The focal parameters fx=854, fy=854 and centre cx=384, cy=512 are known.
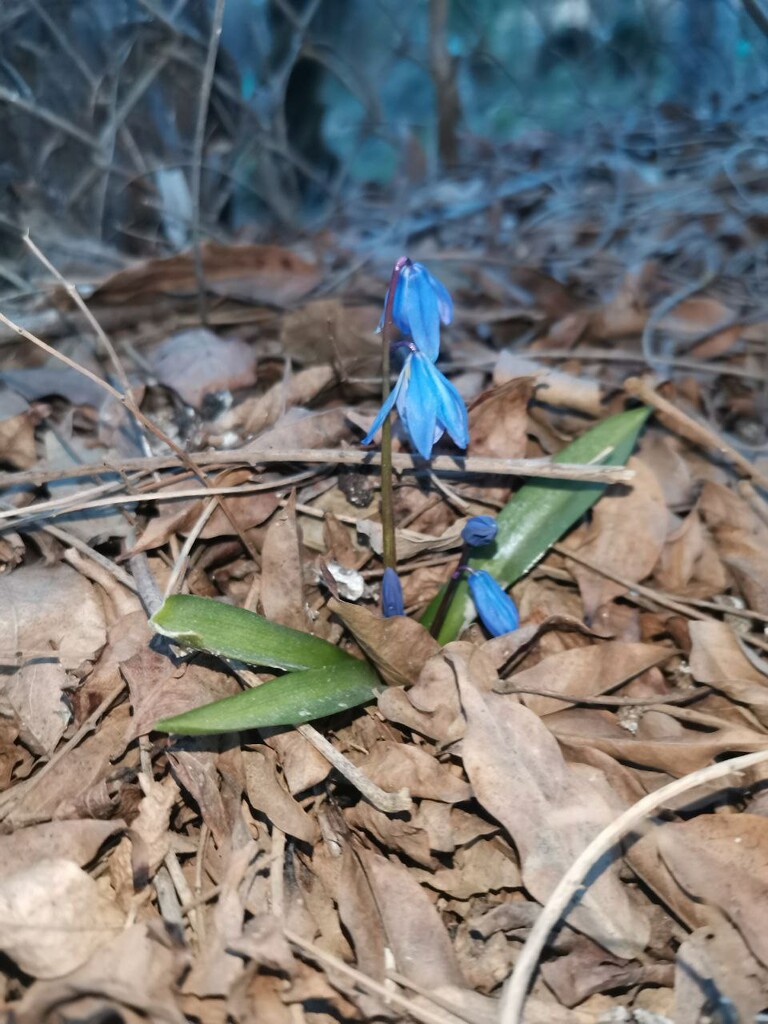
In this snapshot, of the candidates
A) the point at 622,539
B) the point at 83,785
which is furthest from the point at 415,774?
the point at 622,539

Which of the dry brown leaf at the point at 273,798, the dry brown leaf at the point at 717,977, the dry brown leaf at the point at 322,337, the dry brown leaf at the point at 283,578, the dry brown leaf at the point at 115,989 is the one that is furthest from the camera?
the dry brown leaf at the point at 322,337

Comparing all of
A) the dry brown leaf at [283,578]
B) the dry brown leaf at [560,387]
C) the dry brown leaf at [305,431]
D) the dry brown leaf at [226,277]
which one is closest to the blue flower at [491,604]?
the dry brown leaf at [283,578]

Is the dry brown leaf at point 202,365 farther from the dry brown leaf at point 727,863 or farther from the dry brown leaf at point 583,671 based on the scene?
the dry brown leaf at point 727,863

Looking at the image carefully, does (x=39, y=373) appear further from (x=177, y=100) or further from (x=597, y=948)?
(x=597, y=948)

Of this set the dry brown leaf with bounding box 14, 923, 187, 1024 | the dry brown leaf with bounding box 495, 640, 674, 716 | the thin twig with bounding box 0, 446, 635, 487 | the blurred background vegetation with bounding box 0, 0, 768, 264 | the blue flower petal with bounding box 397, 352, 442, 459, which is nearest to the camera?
the dry brown leaf with bounding box 14, 923, 187, 1024

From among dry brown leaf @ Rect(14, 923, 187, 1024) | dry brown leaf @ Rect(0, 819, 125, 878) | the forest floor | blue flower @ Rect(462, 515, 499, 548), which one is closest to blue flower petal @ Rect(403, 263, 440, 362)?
blue flower @ Rect(462, 515, 499, 548)

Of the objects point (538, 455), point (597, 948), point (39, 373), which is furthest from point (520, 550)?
point (39, 373)

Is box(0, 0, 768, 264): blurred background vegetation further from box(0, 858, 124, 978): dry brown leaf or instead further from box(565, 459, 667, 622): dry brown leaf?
box(0, 858, 124, 978): dry brown leaf
